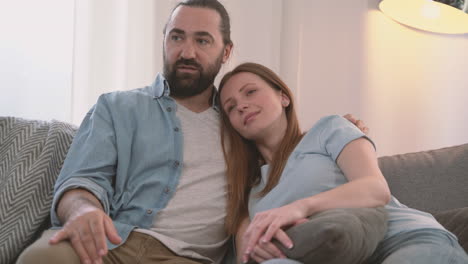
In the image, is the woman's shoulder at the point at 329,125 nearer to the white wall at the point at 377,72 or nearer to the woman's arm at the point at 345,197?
the woman's arm at the point at 345,197

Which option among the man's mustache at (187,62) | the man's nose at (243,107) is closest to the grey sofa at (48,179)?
the man's mustache at (187,62)

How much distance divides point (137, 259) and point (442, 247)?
0.65 metres

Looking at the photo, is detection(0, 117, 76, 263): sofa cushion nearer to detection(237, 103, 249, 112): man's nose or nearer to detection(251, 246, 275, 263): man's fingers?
detection(237, 103, 249, 112): man's nose

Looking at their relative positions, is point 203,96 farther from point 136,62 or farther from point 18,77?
point 18,77

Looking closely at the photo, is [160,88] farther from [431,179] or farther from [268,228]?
[431,179]

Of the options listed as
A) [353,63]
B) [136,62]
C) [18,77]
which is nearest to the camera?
[18,77]

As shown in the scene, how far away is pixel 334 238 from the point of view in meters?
0.96

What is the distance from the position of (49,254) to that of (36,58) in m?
1.10

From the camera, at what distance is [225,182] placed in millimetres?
1596

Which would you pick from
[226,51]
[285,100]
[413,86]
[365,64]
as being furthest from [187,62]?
[413,86]

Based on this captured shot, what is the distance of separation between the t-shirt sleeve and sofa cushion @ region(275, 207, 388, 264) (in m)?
0.34

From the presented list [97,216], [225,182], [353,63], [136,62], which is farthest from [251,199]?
[353,63]

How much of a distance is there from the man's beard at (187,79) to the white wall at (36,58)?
0.52 metres

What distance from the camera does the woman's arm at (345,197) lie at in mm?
1146
